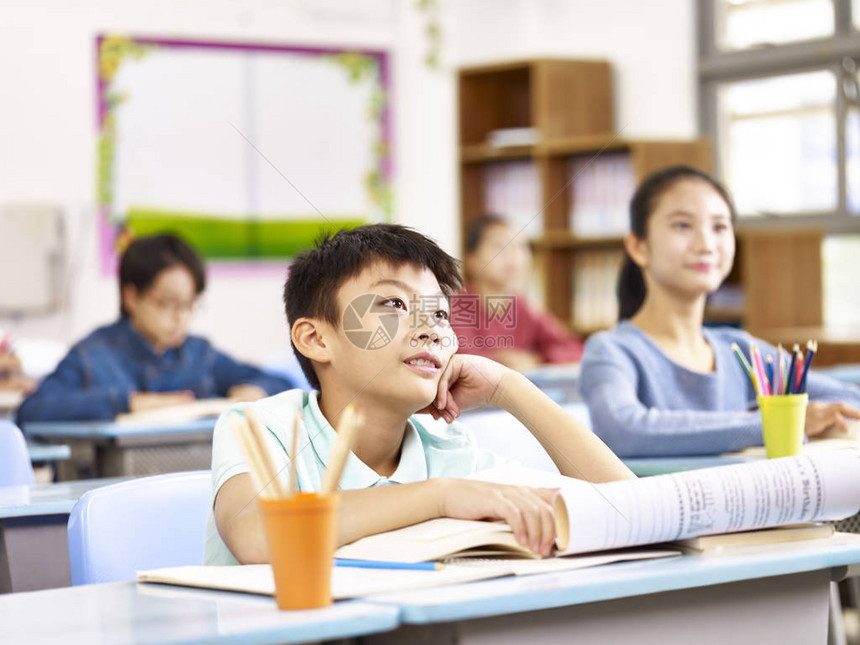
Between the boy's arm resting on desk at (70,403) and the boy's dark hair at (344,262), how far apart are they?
1.86 metres

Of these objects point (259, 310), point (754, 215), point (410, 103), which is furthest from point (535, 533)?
point (410, 103)

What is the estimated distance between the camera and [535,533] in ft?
3.46

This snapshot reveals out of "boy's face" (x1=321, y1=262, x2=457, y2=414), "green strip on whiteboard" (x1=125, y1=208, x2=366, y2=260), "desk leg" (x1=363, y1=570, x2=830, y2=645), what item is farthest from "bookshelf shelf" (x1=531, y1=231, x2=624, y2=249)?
"desk leg" (x1=363, y1=570, x2=830, y2=645)

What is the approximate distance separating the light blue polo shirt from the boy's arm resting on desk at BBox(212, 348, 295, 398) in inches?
83.6

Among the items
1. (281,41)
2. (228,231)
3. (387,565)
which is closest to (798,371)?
(387,565)

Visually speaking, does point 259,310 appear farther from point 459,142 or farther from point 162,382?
point 162,382

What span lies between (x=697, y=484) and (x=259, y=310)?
5108 mm

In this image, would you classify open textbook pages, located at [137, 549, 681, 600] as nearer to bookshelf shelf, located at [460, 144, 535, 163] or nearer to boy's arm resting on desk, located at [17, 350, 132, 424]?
boy's arm resting on desk, located at [17, 350, 132, 424]

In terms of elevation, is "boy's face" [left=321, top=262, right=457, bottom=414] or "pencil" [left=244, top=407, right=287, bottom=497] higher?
"boy's face" [left=321, top=262, right=457, bottom=414]

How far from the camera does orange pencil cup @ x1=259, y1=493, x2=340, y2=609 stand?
35.5 inches

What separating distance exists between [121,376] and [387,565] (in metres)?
2.47

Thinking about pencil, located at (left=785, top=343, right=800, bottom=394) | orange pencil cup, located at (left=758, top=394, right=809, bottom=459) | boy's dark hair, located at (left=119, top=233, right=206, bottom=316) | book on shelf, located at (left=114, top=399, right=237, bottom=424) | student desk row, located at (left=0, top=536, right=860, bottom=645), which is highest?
boy's dark hair, located at (left=119, top=233, right=206, bottom=316)

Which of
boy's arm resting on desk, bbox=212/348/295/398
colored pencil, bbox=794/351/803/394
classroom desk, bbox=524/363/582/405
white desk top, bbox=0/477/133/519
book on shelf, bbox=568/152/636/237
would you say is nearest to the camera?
white desk top, bbox=0/477/133/519

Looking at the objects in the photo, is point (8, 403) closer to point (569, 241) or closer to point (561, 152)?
point (569, 241)
